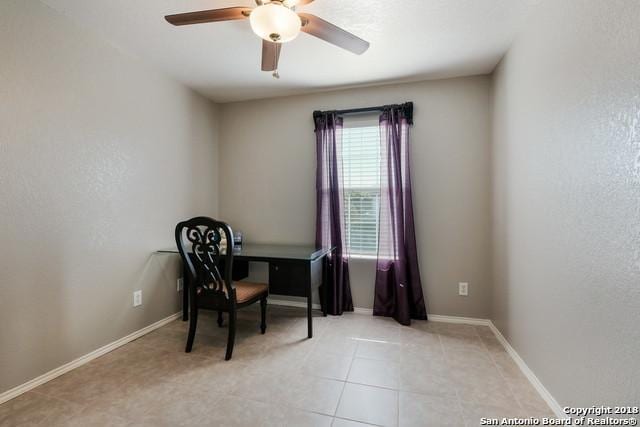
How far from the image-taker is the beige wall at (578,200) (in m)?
1.03

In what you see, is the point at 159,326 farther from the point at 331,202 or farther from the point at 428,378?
the point at 428,378

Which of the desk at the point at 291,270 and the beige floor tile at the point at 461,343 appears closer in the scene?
the beige floor tile at the point at 461,343

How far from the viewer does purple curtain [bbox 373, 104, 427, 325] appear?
2688 mm

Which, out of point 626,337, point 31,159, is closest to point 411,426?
point 626,337

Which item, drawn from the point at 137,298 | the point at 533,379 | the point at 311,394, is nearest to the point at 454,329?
the point at 533,379

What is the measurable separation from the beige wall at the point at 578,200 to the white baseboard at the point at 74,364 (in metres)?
2.91

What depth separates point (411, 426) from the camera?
4.54 ft

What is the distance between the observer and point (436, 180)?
2740mm

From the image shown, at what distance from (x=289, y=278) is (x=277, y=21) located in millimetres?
1910

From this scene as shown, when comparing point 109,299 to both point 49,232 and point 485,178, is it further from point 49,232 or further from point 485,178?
point 485,178

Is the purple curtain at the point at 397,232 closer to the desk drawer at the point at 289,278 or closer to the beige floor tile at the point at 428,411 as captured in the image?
the desk drawer at the point at 289,278

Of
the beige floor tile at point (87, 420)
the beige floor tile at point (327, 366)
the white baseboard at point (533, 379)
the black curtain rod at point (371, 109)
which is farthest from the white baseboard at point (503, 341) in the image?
the black curtain rod at point (371, 109)

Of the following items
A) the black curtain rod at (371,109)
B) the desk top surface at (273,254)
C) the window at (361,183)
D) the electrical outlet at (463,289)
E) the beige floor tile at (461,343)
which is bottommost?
the beige floor tile at (461,343)

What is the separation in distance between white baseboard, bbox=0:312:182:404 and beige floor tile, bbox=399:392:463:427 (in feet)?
6.96
